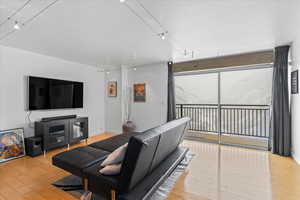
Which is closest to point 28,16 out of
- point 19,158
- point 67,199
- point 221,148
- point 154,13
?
point 154,13

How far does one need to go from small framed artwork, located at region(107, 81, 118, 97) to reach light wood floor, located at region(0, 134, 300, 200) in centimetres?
269

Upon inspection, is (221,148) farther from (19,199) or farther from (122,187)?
(19,199)

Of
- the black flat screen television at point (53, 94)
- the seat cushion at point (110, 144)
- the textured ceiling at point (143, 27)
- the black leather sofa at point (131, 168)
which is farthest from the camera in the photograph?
the black flat screen television at point (53, 94)

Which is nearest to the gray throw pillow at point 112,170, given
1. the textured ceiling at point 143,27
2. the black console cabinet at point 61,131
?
the textured ceiling at point 143,27

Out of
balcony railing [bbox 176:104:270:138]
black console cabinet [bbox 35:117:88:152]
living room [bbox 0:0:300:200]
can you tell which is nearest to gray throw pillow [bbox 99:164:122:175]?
living room [bbox 0:0:300:200]

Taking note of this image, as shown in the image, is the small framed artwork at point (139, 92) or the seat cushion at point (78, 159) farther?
the small framed artwork at point (139, 92)

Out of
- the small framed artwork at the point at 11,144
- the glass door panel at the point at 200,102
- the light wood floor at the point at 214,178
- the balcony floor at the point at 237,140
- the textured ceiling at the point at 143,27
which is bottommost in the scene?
the light wood floor at the point at 214,178

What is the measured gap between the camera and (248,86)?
4.67 m

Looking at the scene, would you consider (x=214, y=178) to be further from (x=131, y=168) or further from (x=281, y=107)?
(x=281, y=107)

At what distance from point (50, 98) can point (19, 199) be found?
2.36 m

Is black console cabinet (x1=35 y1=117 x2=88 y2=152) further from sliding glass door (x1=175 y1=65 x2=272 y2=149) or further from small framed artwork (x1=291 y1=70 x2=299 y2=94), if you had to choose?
small framed artwork (x1=291 y1=70 x2=299 y2=94)

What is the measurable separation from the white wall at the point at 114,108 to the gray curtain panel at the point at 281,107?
4130 millimetres

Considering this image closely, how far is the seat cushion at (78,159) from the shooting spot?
178cm

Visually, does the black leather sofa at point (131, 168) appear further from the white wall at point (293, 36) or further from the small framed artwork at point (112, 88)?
the small framed artwork at point (112, 88)
